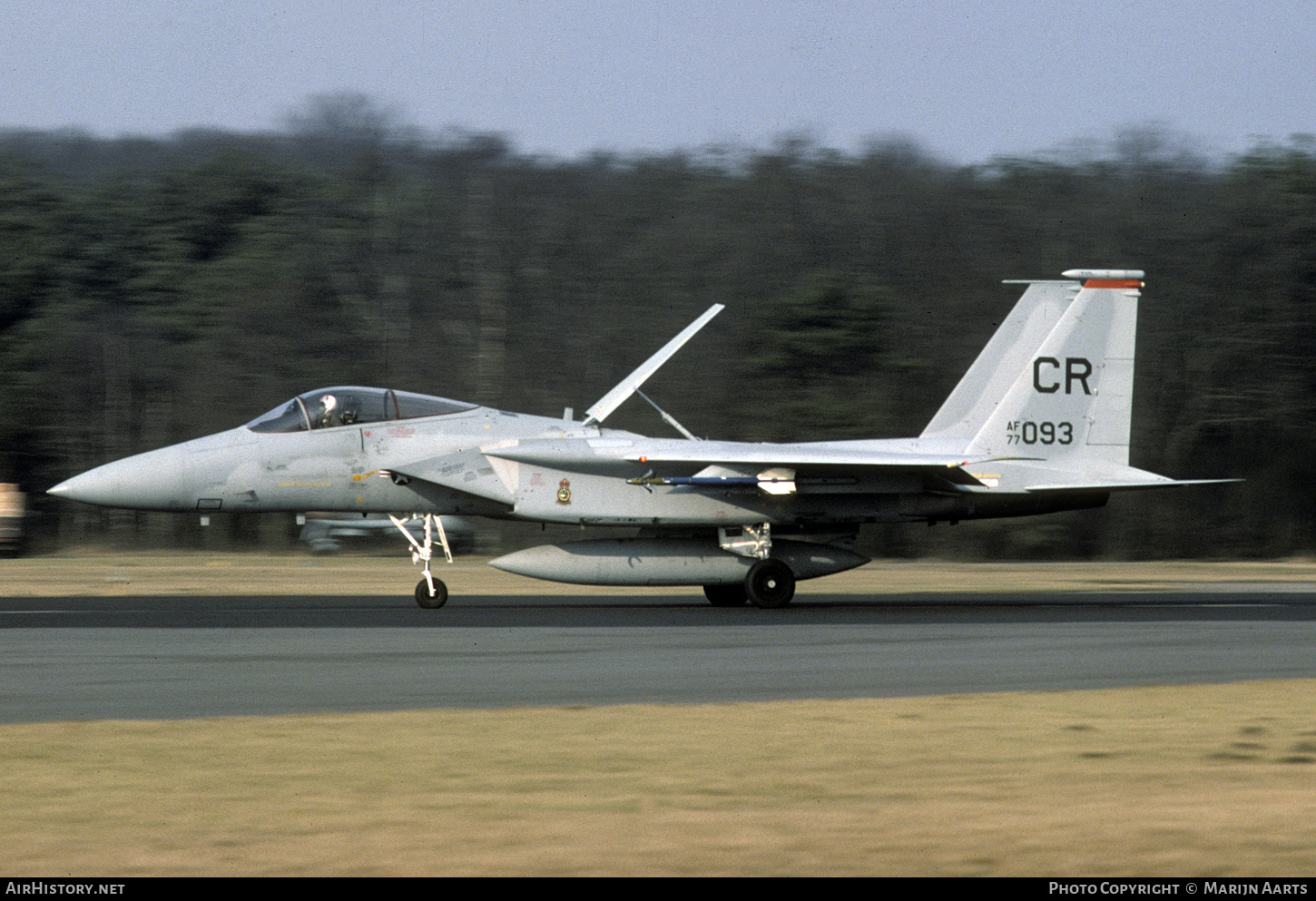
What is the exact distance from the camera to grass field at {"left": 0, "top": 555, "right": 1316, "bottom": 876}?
500cm

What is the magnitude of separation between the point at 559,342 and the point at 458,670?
28.8 metres

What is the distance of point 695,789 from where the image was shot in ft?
20.1

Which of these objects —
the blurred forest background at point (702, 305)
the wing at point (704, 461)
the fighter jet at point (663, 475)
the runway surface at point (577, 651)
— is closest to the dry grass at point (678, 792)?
the runway surface at point (577, 651)

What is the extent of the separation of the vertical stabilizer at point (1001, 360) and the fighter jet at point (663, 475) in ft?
2.28

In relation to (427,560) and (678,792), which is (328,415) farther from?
(678,792)

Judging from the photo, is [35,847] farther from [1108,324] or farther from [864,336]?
[864,336]

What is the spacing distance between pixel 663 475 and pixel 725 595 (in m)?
1.96

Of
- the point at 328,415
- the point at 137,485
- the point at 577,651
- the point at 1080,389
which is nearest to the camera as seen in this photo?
the point at 577,651

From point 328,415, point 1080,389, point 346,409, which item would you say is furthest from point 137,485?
point 1080,389

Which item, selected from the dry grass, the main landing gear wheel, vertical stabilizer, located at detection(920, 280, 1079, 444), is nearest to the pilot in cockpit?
the main landing gear wheel

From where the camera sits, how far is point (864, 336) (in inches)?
1416

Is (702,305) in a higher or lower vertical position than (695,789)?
higher
